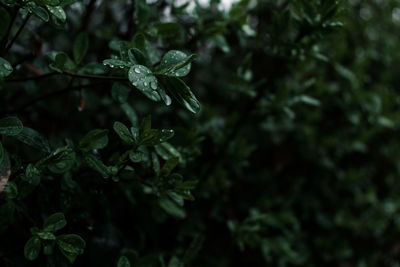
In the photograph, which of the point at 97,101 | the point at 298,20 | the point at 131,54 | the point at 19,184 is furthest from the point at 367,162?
the point at 19,184

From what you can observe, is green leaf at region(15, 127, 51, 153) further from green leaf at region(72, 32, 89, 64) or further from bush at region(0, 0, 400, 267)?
green leaf at region(72, 32, 89, 64)

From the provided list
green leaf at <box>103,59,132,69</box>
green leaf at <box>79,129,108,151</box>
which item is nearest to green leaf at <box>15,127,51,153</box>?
green leaf at <box>79,129,108,151</box>

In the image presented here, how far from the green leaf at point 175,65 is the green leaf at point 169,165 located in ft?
0.98

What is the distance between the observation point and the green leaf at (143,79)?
101cm

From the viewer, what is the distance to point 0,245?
1260mm

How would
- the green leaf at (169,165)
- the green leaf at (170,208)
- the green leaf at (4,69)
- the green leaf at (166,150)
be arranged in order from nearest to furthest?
the green leaf at (4,69), the green leaf at (169,165), the green leaf at (166,150), the green leaf at (170,208)

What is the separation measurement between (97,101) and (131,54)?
75 cm

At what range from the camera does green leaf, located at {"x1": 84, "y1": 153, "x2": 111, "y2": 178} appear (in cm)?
114

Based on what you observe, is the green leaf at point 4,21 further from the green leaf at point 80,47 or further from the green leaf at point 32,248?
the green leaf at point 32,248

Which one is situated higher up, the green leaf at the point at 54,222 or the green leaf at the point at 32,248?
the green leaf at the point at 54,222

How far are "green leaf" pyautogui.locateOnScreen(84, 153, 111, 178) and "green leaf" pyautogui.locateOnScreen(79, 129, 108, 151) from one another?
0.14ft

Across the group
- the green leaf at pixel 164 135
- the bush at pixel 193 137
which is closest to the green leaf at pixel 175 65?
the bush at pixel 193 137

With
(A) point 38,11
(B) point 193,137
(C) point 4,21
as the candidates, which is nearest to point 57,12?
(A) point 38,11

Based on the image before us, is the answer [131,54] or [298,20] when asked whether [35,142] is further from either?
[298,20]
